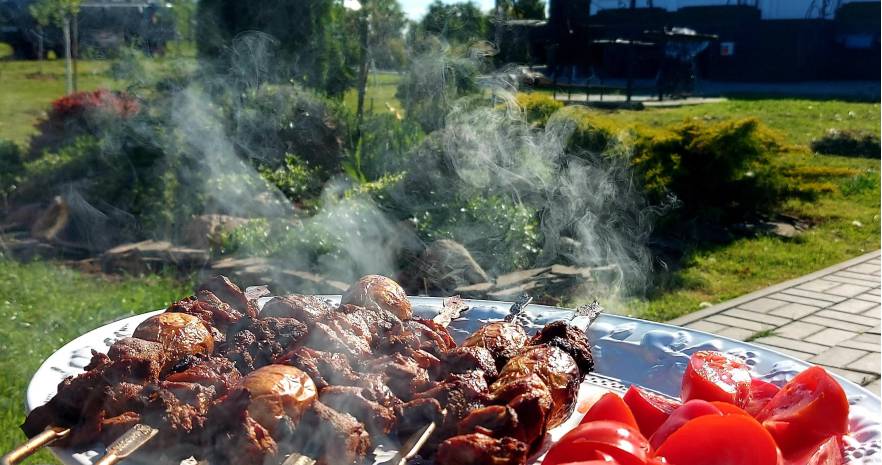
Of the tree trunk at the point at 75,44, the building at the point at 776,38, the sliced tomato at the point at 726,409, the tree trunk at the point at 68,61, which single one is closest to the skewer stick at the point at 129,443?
the sliced tomato at the point at 726,409

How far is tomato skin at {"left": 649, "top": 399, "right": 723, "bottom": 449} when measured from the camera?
243 cm

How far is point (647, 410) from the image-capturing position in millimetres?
2756

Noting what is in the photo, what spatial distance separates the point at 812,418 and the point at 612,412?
62 centimetres

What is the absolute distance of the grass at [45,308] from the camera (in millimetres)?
4594

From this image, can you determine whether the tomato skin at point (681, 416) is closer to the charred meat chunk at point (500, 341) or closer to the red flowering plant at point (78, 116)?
the charred meat chunk at point (500, 341)

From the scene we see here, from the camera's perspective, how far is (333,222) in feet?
20.7

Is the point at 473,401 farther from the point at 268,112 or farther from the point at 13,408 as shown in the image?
the point at 268,112

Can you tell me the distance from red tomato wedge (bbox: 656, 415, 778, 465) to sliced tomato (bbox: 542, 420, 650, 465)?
0.34ft

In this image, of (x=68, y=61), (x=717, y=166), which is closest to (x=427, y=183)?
(x=717, y=166)

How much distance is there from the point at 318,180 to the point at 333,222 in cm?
198

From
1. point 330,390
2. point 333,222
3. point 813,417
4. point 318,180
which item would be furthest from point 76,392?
point 318,180

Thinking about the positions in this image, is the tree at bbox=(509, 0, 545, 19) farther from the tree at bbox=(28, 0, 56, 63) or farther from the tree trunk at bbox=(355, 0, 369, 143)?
the tree at bbox=(28, 0, 56, 63)

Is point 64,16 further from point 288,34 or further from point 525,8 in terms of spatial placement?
point 525,8

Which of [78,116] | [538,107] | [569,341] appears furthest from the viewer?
[78,116]
